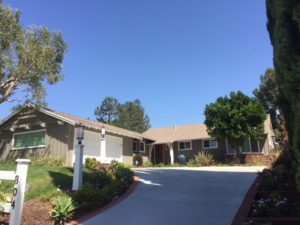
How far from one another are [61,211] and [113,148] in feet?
58.0

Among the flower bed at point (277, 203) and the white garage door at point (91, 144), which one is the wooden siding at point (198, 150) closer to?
the white garage door at point (91, 144)

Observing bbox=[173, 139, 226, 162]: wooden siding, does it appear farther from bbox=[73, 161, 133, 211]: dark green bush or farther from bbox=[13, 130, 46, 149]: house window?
bbox=[73, 161, 133, 211]: dark green bush

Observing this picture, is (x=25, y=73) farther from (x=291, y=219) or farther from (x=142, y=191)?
(x=291, y=219)

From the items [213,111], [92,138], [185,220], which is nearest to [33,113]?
[92,138]

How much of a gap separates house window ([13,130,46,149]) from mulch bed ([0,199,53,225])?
13.0 m

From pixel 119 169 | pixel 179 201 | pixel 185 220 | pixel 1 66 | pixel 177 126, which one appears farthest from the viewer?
pixel 177 126

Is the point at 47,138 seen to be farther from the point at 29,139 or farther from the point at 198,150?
the point at 198,150

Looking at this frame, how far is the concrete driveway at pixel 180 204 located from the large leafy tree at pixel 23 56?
12.5 meters

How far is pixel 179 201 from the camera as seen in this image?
10336 millimetres

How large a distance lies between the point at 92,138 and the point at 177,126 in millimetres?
16353

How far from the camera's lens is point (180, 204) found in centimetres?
994

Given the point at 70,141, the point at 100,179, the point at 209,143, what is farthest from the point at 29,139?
the point at 209,143

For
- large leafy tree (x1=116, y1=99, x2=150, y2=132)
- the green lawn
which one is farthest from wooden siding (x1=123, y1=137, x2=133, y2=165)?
large leafy tree (x1=116, y1=99, x2=150, y2=132)

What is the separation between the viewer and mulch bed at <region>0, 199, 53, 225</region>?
8.38 meters
